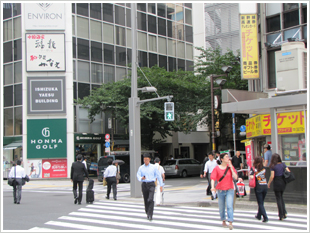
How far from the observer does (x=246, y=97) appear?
622 inches

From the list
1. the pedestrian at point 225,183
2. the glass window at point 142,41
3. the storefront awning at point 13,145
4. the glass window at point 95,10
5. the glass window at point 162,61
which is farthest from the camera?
the glass window at point 162,61

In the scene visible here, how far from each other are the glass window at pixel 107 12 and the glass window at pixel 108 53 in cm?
277

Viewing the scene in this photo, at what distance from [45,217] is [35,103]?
22707 mm

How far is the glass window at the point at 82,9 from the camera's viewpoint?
121 feet

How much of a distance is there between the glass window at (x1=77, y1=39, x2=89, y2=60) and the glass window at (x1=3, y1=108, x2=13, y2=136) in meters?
8.40

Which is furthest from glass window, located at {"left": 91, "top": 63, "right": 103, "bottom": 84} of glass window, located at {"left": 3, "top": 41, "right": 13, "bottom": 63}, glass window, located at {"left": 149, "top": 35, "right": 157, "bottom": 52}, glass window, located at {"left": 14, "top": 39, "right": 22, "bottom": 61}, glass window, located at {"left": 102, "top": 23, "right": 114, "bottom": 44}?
glass window, located at {"left": 3, "top": 41, "right": 13, "bottom": 63}

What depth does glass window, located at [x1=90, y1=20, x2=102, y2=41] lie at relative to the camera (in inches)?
1479

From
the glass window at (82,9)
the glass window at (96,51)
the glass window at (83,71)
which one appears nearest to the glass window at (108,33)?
the glass window at (96,51)

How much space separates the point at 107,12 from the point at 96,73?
6.58 m

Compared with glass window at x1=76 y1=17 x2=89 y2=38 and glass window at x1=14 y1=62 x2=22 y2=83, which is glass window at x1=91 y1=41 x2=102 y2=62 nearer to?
glass window at x1=76 y1=17 x2=89 y2=38

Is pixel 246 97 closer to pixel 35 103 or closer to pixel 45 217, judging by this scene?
pixel 45 217

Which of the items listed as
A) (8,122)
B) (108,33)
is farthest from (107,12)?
(8,122)

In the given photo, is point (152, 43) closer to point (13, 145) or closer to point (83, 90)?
point (83, 90)

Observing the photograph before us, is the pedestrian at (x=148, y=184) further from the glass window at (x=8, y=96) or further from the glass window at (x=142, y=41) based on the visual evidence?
the glass window at (x=142, y=41)
